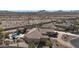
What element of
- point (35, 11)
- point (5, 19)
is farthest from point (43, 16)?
point (5, 19)

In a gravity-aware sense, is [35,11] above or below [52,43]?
above
